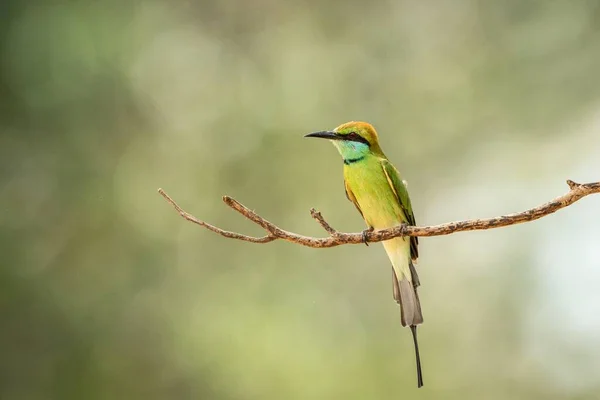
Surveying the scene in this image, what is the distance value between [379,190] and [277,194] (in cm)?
257

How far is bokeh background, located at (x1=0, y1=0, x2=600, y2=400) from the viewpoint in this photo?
5.21 m

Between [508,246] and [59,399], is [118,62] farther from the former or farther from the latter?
[508,246]

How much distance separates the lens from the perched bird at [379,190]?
3031mm

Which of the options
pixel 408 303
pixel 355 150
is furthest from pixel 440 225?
pixel 355 150

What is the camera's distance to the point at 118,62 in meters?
5.66

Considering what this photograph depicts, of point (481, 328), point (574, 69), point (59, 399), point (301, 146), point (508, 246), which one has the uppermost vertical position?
point (574, 69)

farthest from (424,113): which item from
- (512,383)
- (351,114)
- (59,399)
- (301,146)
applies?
(59,399)

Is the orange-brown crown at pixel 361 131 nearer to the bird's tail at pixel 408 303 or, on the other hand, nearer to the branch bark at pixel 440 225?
the bird's tail at pixel 408 303

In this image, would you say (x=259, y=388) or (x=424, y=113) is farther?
(x=424, y=113)

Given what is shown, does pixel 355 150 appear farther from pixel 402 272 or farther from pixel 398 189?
pixel 402 272

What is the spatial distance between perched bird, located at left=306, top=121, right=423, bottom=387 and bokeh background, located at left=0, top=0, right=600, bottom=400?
2284 mm

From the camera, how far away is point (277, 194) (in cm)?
555

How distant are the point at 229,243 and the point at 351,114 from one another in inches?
53.6

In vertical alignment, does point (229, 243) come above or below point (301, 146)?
below
